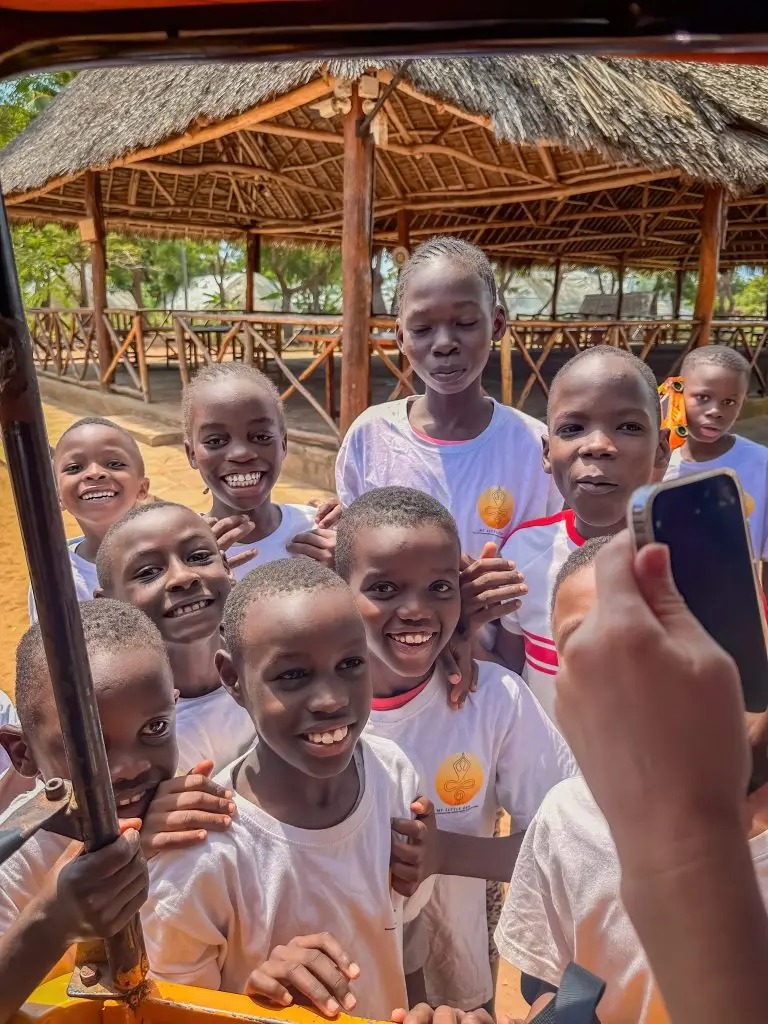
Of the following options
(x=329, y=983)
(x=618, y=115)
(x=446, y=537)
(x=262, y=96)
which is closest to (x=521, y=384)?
(x=618, y=115)

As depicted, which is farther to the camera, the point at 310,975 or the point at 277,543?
the point at 277,543

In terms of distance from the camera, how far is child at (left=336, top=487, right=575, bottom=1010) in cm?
147

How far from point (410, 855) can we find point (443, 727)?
0.33 meters

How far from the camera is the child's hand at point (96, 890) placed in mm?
702

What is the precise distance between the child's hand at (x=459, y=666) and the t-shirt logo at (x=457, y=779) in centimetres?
11

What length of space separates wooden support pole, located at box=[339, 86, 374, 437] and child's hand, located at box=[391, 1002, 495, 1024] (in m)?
4.48

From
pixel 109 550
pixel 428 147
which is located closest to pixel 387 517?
pixel 109 550

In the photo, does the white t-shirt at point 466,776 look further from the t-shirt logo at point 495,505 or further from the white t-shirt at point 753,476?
the white t-shirt at point 753,476

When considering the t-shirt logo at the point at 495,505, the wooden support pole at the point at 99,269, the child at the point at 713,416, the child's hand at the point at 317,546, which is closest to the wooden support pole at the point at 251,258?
the wooden support pole at the point at 99,269

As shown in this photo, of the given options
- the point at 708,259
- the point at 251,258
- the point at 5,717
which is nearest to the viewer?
the point at 5,717

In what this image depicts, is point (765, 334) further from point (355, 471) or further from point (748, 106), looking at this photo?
point (355, 471)

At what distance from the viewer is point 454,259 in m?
2.12

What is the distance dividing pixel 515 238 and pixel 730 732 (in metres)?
13.2

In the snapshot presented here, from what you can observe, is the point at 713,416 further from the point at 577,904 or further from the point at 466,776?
the point at 577,904
